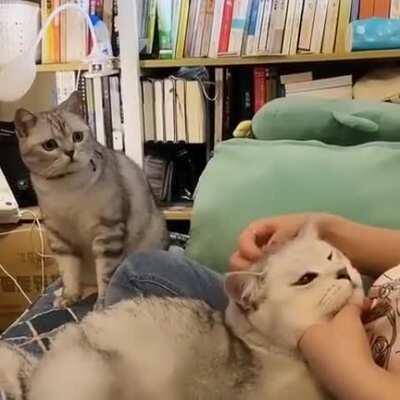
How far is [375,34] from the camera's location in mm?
2203

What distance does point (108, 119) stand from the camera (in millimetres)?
2373

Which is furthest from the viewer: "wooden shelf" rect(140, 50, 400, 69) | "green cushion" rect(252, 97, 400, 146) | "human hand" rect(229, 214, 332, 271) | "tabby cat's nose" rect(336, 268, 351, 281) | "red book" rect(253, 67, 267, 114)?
"red book" rect(253, 67, 267, 114)

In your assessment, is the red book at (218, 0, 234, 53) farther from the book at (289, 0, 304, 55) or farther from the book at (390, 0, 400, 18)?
the book at (390, 0, 400, 18)

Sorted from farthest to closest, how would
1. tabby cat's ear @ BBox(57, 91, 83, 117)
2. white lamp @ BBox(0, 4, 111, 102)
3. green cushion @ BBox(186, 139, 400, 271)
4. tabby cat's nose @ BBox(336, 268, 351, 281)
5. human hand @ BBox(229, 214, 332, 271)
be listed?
1. white lamp @ BBox(0, 4, 111, 102)
2. tabby cat's ear @ BBox(57, 91, 83, 117)
3. green cushion @ BBox(186, 139, 400, 271)
4. human hand @ BBox(229, 214, 332, 271)
5. tabby cat's nose @ BBox(336, 268, 351, 281)

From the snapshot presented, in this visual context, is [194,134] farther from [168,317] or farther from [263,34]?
[168,317]

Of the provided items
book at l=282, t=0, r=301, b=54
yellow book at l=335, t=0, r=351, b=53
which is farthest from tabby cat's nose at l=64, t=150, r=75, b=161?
yellow book at l=335, t=0, r=351, b=53

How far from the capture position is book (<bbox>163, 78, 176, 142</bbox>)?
2.35 meters

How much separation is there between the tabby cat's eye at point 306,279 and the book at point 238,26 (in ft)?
5.08

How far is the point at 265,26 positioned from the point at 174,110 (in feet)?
1.33

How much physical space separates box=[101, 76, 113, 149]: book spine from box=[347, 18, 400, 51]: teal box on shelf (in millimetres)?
805

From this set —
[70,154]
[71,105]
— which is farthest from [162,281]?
[71,105]

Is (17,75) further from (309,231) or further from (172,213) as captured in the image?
(309,231)

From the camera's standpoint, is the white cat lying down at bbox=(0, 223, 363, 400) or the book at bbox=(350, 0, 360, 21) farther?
the book at bbox=(350, 0, 360, 21)

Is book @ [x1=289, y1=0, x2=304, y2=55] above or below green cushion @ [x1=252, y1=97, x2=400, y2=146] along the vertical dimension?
above
